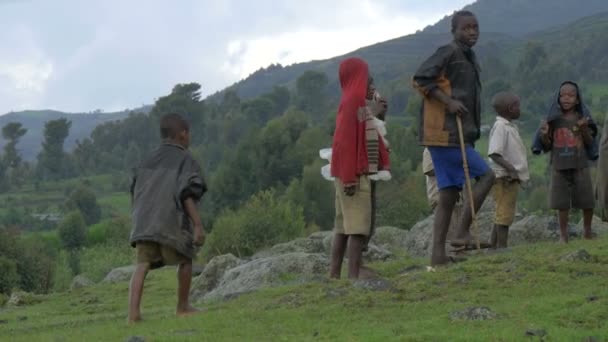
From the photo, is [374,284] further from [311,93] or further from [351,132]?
[311,93]

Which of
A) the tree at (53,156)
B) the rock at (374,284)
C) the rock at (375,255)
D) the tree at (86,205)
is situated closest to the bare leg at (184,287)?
the rock at (374,284)

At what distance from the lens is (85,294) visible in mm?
21250

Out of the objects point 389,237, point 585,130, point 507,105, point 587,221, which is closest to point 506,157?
point 507,105

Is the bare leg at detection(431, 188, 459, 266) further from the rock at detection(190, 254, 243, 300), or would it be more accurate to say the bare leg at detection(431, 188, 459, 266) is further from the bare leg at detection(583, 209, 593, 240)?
the rock at detection(190, 254, 243, 300)

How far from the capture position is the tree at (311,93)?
163625 mm

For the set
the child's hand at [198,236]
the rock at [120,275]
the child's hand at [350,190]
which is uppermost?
the child's hand at [350,190]

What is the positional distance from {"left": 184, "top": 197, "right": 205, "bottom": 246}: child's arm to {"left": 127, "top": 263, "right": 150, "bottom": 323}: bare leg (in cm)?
52

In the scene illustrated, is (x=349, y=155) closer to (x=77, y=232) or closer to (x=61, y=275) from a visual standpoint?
(x=61, y=275)

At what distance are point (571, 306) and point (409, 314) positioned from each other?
1220 millimetres

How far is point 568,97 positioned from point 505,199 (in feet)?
4.69

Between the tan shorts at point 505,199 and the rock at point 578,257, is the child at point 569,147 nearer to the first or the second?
the tan shorts at point 505,199

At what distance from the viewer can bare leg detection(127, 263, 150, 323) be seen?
33.2 feet

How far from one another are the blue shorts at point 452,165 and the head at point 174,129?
92.7 inches

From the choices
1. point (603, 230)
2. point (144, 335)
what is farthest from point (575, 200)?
point (144, 335)
